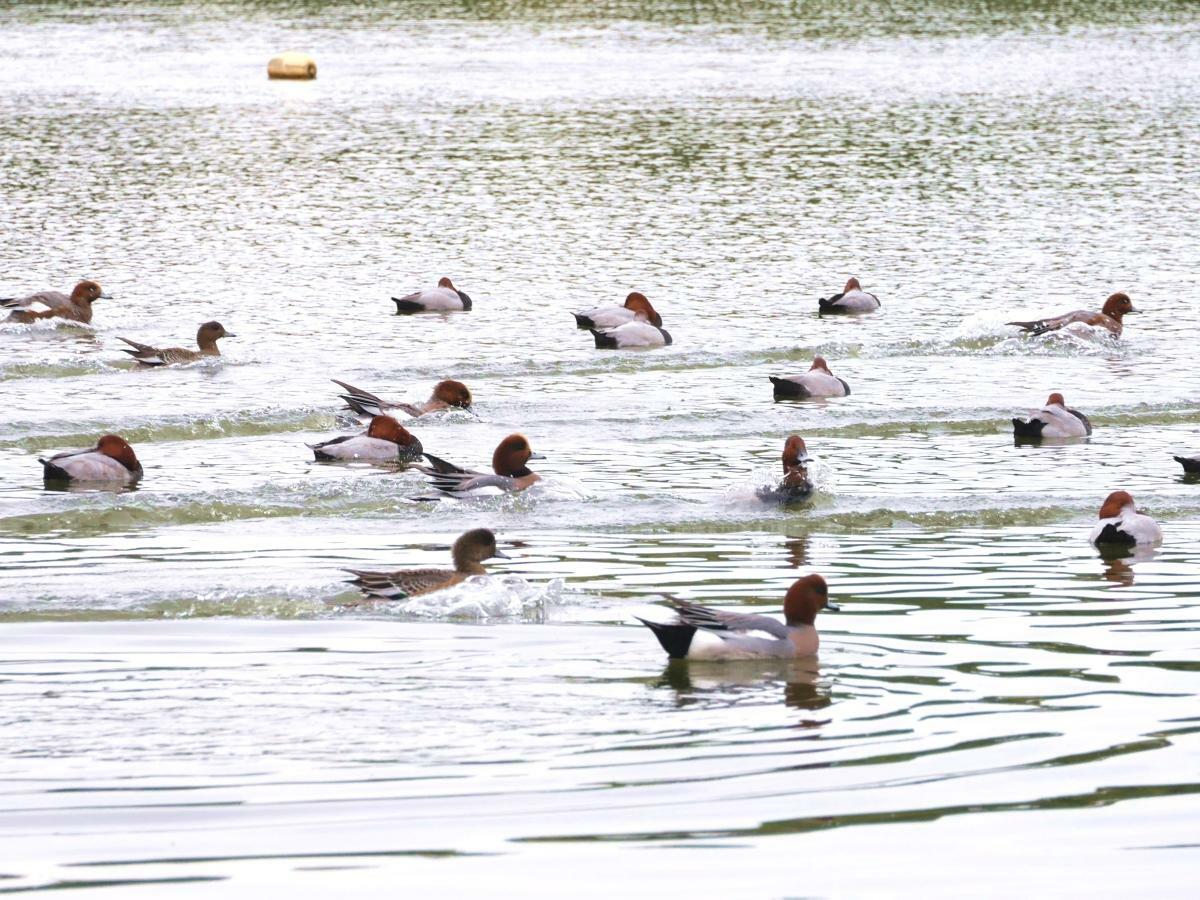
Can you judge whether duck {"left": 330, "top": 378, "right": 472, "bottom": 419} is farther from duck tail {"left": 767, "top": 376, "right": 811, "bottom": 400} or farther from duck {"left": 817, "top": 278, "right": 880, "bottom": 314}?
duck {"left": 817, "top": 278, "right": 880, "bottom": 314}

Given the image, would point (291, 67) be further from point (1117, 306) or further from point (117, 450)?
point (117, 450)

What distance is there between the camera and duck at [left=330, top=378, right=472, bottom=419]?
69.1 ft

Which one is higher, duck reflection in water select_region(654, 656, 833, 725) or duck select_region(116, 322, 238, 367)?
duck select_region(116, 322, 238, 367)

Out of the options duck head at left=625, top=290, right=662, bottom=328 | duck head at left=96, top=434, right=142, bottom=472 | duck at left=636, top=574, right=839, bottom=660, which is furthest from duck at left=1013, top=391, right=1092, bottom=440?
duck at left=636, top=574, right=839, bottom=660

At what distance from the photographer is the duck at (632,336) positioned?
25.2 m

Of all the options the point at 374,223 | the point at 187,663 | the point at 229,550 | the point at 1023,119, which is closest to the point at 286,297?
the point at 374,223

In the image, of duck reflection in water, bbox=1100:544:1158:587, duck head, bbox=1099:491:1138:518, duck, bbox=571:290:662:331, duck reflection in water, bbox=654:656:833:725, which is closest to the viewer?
duck reflection in water, bbox=654:656:833:725

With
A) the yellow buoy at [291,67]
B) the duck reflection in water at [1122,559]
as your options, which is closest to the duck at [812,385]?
the duck reflection in water at [1122,559]

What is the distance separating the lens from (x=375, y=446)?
64.0 feet

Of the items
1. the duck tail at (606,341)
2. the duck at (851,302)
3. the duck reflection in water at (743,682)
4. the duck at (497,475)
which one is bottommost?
the duck reflection in water at (743,682)

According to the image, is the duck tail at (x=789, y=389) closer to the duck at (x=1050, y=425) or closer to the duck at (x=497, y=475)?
the duck at (x=1050, y=425)

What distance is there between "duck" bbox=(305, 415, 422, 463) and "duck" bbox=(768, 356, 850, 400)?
4484 millimetres

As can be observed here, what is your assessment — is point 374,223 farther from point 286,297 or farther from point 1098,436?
point 1098,436

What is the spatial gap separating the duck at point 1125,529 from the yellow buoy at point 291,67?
4530 centimetres
